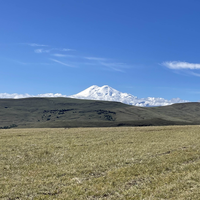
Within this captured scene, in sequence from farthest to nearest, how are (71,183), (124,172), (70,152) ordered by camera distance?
1. (70,152)
2. (124,172)
3. (71,183)

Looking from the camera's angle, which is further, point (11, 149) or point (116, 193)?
point (11, 149)

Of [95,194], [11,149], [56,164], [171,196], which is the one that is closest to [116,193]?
[95,194]

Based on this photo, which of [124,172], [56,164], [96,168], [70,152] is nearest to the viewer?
[124,172]

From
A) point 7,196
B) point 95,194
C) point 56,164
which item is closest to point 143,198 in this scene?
point 95,194

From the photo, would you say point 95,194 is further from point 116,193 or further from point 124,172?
point 124,172

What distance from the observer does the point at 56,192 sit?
56.1ft

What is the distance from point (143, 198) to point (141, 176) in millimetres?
4964

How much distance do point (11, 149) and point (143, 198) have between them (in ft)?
83.6

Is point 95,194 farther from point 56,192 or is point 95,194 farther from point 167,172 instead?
point 167,172

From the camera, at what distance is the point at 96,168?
23312mm

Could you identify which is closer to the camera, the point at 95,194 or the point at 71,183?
the point at 95,194

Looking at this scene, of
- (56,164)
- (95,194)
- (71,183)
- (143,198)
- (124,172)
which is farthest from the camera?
(56,164)

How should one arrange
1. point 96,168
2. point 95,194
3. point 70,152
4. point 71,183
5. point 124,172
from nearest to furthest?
point 95,194 < point 71,183 < point 124,172 < point 96,168 < point 70,152

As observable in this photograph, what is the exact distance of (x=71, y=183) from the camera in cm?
1900
